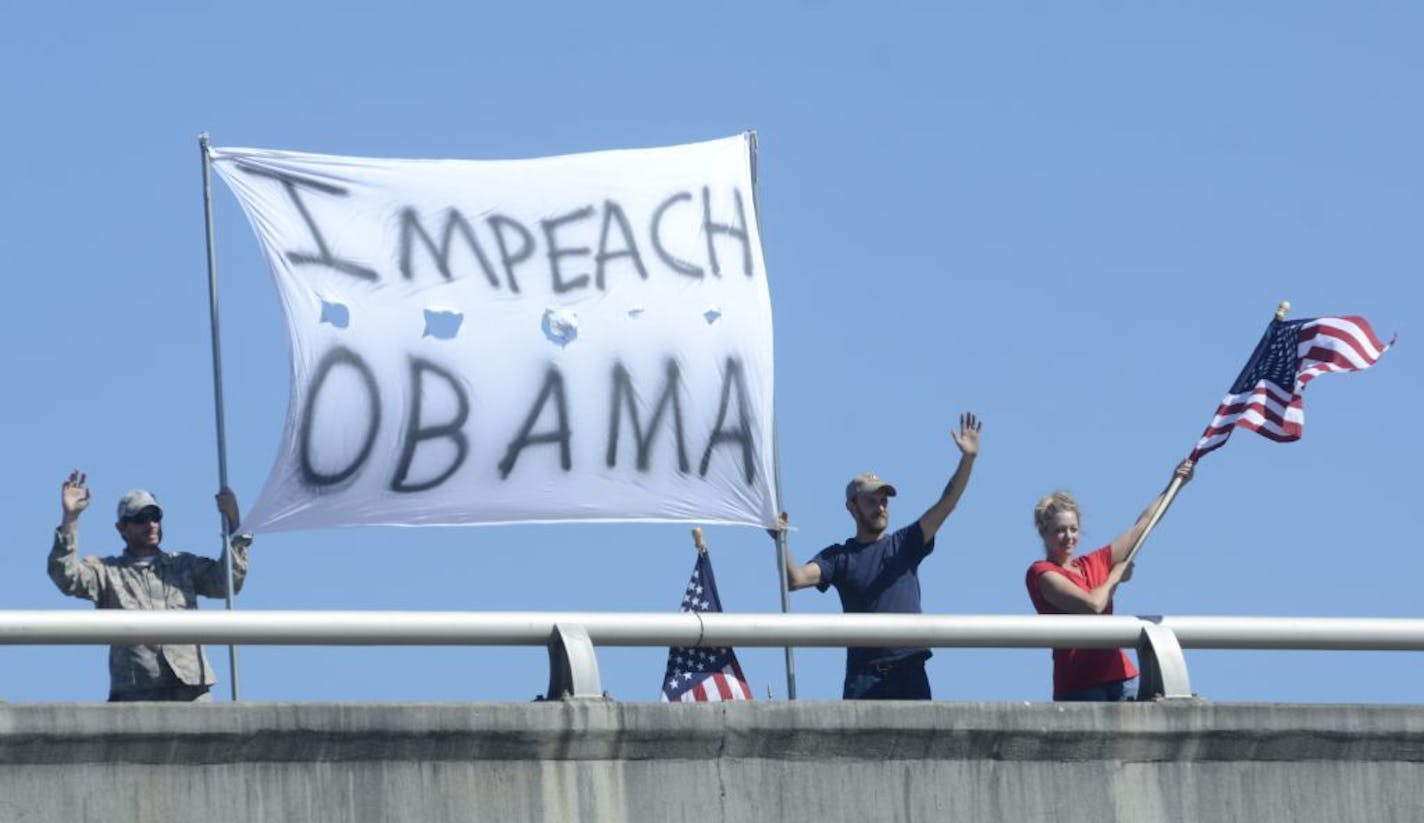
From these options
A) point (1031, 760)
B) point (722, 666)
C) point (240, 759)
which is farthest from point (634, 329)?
point (240, 759)

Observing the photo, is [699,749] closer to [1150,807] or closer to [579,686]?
[579,686]

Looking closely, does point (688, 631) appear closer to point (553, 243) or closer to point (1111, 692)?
point (1111, 692)

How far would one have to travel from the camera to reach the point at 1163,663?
11.5 m

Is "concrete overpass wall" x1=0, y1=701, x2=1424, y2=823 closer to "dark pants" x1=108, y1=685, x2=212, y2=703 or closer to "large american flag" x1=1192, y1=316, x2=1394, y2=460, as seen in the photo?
"dark pants" x1=108, y1=685, x2=212, y2=703

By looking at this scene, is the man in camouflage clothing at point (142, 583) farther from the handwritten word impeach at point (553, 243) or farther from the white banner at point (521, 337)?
the handwritten word impeach at point (553, 243)

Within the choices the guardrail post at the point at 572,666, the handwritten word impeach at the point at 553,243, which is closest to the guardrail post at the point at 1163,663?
the guardrail post at the point at 572,666

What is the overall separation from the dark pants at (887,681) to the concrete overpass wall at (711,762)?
1.21 metres

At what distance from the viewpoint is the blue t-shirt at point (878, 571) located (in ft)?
42.2

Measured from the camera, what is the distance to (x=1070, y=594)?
40.6ft

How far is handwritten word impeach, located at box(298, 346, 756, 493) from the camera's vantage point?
47.3 ft

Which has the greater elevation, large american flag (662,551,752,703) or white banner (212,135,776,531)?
white banner (212,135,776,531)

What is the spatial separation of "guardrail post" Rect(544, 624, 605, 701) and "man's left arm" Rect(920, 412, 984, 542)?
8.89ft

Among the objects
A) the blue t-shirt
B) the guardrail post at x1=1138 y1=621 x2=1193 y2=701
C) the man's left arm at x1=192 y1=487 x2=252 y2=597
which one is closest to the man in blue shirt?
the blue t-shirt

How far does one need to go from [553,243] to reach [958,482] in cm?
311
